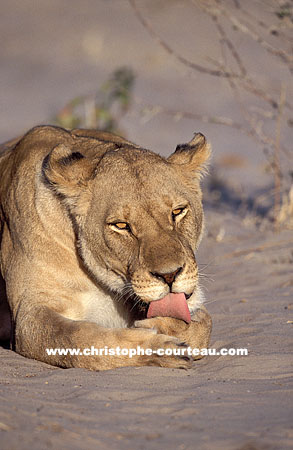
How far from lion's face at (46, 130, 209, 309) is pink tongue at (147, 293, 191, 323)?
66 millimetres

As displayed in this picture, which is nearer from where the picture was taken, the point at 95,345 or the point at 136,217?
the point at 95,345

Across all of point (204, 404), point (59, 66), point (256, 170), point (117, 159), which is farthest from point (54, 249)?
point (59, 66)

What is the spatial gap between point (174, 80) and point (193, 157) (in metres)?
17.5

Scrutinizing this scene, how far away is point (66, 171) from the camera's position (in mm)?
5016

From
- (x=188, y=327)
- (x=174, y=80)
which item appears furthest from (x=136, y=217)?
(x=174, y=80)

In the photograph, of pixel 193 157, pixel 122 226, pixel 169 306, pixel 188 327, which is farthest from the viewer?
pixel 193 157

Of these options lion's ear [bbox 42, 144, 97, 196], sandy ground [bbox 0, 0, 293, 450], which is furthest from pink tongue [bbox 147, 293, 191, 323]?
lion's ear [bbox 42, 144, 97, 196]

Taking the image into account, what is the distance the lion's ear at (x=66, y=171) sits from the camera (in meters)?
5.00

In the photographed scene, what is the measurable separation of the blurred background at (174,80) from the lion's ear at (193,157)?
126 inches

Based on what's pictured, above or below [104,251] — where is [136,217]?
above

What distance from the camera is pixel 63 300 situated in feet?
16.8

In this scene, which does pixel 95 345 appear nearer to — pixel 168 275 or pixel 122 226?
pixel 168 275

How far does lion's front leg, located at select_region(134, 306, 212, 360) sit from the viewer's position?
15.3 ft

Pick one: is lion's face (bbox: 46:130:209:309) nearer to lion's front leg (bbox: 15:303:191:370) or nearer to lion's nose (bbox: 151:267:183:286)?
lion's nose (bbox: 151:267:183:286)
